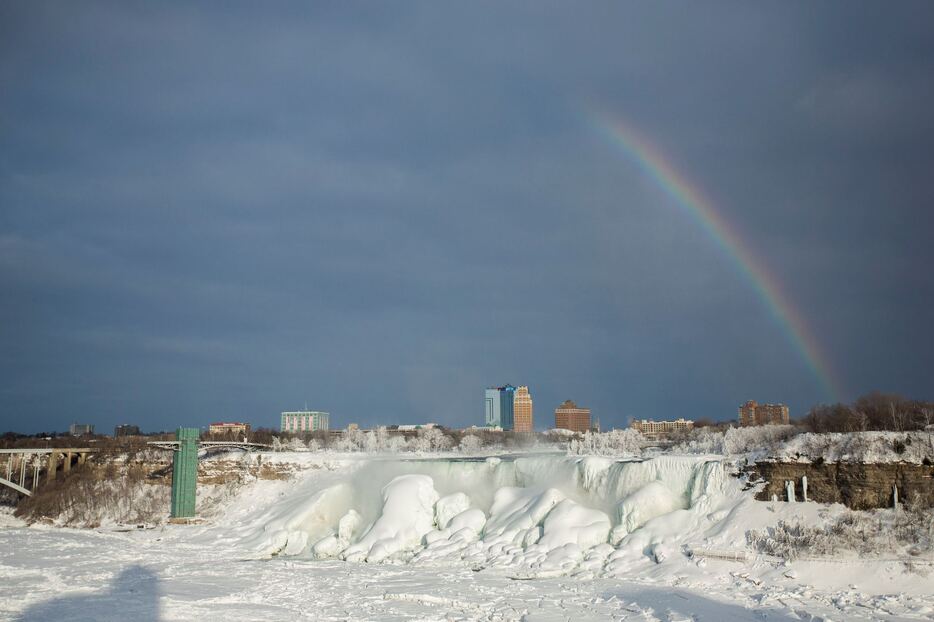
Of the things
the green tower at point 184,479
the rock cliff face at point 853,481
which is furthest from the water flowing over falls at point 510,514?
the green tower at point 184,479

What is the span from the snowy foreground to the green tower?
170 cm

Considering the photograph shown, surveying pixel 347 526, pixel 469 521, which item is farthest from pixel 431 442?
pixel 469 521

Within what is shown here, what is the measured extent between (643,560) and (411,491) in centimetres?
1330

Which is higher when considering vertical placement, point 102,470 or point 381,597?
point 102,470

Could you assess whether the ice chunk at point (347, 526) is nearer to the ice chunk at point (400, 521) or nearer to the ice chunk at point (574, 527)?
the ice chunk at point (400, 521)

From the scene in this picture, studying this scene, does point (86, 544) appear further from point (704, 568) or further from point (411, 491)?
point (704, 568)

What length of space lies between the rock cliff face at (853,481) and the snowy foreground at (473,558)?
97 cm

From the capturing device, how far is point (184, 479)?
45.2 meters

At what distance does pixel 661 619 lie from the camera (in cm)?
2139

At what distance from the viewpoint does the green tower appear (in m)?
44.9

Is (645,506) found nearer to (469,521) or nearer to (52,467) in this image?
(469,521)

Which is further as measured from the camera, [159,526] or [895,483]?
[159,526]

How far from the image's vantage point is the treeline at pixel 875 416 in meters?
40.5

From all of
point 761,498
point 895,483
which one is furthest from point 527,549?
point 895,483
